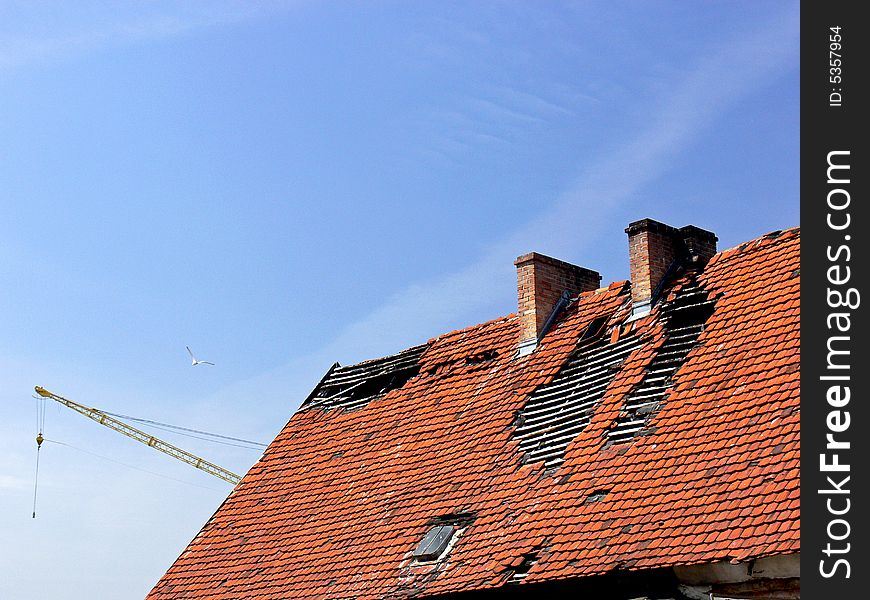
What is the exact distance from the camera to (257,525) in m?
19.8

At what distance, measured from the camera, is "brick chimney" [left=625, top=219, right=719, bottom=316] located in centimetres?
1817

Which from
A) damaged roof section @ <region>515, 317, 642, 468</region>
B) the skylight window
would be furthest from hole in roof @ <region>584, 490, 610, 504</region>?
the skylight window

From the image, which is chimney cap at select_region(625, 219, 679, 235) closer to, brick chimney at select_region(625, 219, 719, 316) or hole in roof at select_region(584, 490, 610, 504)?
brick chimney at select_region(625, 219, 719, 316)

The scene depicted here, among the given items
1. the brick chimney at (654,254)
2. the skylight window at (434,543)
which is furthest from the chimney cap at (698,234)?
the skylight window at (434,543)

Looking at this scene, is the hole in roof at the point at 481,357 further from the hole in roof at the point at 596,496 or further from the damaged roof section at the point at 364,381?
the hole in roof at the point at 596,496

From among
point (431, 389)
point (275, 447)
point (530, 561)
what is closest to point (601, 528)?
point (530, 561)

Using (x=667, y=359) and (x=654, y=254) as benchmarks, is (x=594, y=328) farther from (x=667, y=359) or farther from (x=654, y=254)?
(x=667, y=359)

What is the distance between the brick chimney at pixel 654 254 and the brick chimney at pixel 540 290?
1988 millimetres

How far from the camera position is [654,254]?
18312 mm

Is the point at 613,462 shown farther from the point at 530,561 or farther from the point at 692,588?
the point at 692,588

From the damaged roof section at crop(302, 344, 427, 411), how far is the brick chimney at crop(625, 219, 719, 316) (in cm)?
467

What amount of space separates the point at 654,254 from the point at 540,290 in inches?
96.0

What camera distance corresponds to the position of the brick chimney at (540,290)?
19.9m
